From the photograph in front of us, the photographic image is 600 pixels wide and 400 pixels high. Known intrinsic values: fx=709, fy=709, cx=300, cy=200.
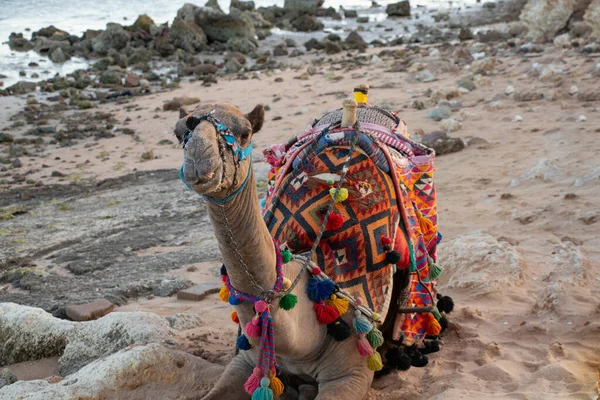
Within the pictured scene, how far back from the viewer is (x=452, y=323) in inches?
200

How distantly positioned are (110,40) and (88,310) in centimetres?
2198

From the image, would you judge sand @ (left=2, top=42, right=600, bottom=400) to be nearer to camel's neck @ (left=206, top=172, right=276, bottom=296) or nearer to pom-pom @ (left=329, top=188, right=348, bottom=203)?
pom-pom @ (left=329, top=188, right=348, bottom=203)

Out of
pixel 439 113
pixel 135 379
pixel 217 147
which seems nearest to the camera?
pixel 217 147

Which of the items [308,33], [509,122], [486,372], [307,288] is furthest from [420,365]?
[308,33]

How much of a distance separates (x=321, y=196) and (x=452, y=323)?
150cm

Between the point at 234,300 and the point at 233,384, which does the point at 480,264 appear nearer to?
the point at 233,384

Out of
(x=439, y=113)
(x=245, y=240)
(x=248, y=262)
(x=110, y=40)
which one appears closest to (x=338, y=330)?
(x=248, y=262)

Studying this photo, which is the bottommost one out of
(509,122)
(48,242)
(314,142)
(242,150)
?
(48,242)

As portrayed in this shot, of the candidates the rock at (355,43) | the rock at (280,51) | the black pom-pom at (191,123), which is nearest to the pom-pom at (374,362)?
the black pom-pom at (191,123)

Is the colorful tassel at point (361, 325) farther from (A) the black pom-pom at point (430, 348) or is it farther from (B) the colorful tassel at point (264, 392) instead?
(A) the black pom-pom at point (430, 348)

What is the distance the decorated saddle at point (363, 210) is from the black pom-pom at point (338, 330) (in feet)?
0.86

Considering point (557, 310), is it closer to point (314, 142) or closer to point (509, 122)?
point (314, 142)

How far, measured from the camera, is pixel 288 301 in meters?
3.33

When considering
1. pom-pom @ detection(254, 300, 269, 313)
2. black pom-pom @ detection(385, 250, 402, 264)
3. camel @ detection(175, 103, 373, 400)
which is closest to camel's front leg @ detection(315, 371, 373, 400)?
camel @ detection(175, 103, 373, 400)
